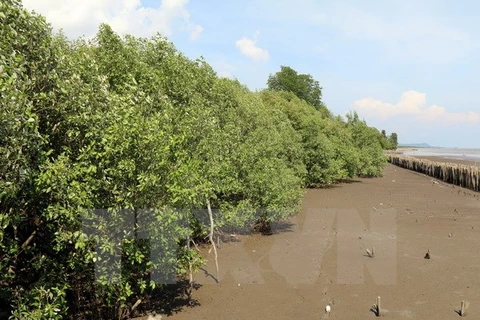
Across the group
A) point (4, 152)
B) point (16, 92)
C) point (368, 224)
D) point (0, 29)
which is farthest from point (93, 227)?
point (368, 224)

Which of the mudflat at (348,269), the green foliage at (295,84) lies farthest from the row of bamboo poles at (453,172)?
the green foliage at (295,84)

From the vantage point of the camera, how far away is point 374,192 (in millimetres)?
35062

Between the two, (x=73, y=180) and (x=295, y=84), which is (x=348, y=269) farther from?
(x=295, y=84)

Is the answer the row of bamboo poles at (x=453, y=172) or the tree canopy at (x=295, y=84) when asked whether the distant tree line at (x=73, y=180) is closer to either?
the row of bamboo poles at (x=453, y=172)

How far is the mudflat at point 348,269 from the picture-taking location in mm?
11656

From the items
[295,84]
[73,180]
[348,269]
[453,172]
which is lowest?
[348,269]

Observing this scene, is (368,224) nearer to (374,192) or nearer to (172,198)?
(374,192)

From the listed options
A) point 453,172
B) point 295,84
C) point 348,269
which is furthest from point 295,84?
point 348,269

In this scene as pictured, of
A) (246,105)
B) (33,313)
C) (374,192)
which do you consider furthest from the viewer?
(374,192)

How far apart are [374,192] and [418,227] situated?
13490mm

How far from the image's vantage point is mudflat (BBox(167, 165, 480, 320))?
459 inches

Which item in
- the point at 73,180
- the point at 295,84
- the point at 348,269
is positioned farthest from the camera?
the point at 295,84

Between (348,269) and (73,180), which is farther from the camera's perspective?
(348,269)

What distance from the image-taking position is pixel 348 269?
1491 cm
